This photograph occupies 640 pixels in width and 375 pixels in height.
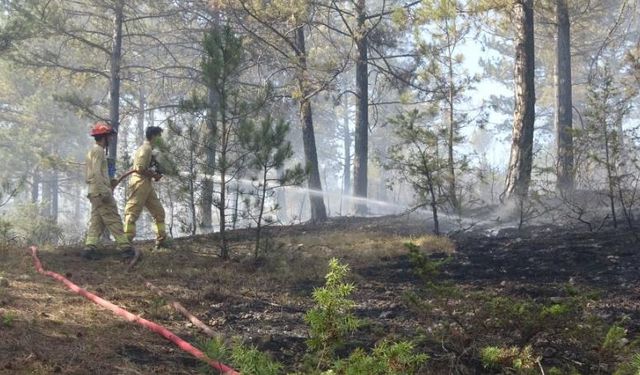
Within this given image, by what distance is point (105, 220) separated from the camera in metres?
7.59

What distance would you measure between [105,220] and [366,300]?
390 cm

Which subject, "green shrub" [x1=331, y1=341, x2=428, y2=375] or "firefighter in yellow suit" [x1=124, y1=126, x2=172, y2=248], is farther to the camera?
"firefighter in yellow suit" [x1=124, y1=126, x2=172, y2=248]

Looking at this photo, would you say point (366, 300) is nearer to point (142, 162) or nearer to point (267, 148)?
point (267, 148)

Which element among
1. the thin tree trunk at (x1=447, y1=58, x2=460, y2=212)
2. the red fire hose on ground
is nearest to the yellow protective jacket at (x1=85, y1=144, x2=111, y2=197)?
the red fire hose on ground

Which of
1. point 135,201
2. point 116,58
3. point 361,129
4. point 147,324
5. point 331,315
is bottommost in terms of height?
point 147,324

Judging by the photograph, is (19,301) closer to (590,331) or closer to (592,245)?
(590,331)

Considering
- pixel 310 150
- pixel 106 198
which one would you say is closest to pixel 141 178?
pixel 106 198

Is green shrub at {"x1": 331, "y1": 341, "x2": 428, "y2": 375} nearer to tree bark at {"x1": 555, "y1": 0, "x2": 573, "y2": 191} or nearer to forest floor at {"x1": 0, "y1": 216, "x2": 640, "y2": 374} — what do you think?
forest floor at {"x1": 0, "y1": 216, "x2": 640, "y2": 374}

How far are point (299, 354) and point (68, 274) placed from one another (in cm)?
347

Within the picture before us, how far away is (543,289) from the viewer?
4816 millimetres

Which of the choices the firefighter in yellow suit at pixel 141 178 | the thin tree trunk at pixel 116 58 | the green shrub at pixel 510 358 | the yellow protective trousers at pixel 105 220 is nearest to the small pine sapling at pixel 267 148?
the firefighter in yellow suit at pixel 141 178

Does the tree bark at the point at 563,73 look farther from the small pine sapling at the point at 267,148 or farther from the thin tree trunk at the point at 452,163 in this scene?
the small pine sapling at the point at 267,148

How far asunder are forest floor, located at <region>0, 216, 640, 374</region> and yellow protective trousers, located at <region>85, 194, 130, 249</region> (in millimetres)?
281

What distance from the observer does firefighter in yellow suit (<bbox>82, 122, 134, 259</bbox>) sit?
24.6 ft
